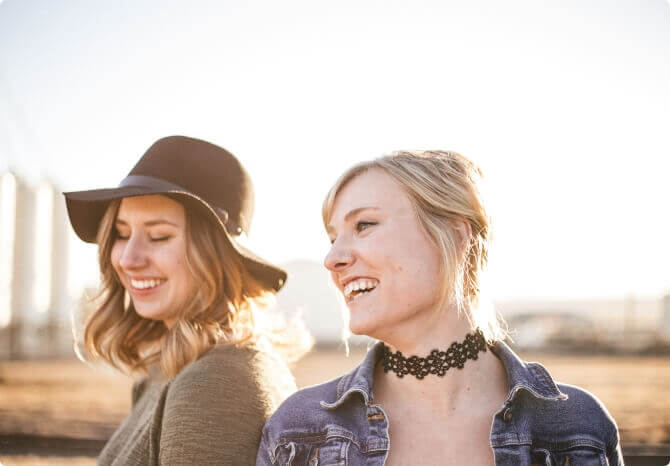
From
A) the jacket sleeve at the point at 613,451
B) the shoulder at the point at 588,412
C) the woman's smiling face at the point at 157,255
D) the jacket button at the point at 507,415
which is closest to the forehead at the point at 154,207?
the woman's smiling face at the point at 157,255

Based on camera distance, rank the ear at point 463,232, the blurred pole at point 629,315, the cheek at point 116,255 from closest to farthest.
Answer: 1. the ear at point 463,232
2. the cheek at point 116,255
3. the blurred pole at point 629,315

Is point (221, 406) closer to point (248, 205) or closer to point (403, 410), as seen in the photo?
point (403, 410)

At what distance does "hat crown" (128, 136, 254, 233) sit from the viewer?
282 cm

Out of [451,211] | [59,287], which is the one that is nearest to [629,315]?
[59,287]

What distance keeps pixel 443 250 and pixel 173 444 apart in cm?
113

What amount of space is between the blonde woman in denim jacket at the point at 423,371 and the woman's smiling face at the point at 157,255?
2.65 feet

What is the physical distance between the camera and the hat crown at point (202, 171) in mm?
2820

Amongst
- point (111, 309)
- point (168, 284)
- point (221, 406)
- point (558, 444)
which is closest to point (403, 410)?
point (558, 444)

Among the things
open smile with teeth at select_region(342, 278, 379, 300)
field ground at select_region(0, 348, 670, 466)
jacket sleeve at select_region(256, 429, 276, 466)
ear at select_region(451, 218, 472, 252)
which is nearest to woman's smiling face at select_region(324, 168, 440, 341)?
open smile with teeth at select_region(342, 278, 379, 300)

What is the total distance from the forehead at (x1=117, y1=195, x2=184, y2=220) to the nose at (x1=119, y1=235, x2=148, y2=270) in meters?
0.11

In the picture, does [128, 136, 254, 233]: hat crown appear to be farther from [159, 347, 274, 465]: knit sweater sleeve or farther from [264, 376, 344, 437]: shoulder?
[264, 376, 344, 437]: shoulder

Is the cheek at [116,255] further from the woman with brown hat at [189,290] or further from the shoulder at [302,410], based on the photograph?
the shoulder at [302,410]

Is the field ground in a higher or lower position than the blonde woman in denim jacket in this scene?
lower

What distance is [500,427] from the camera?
2.01 m
